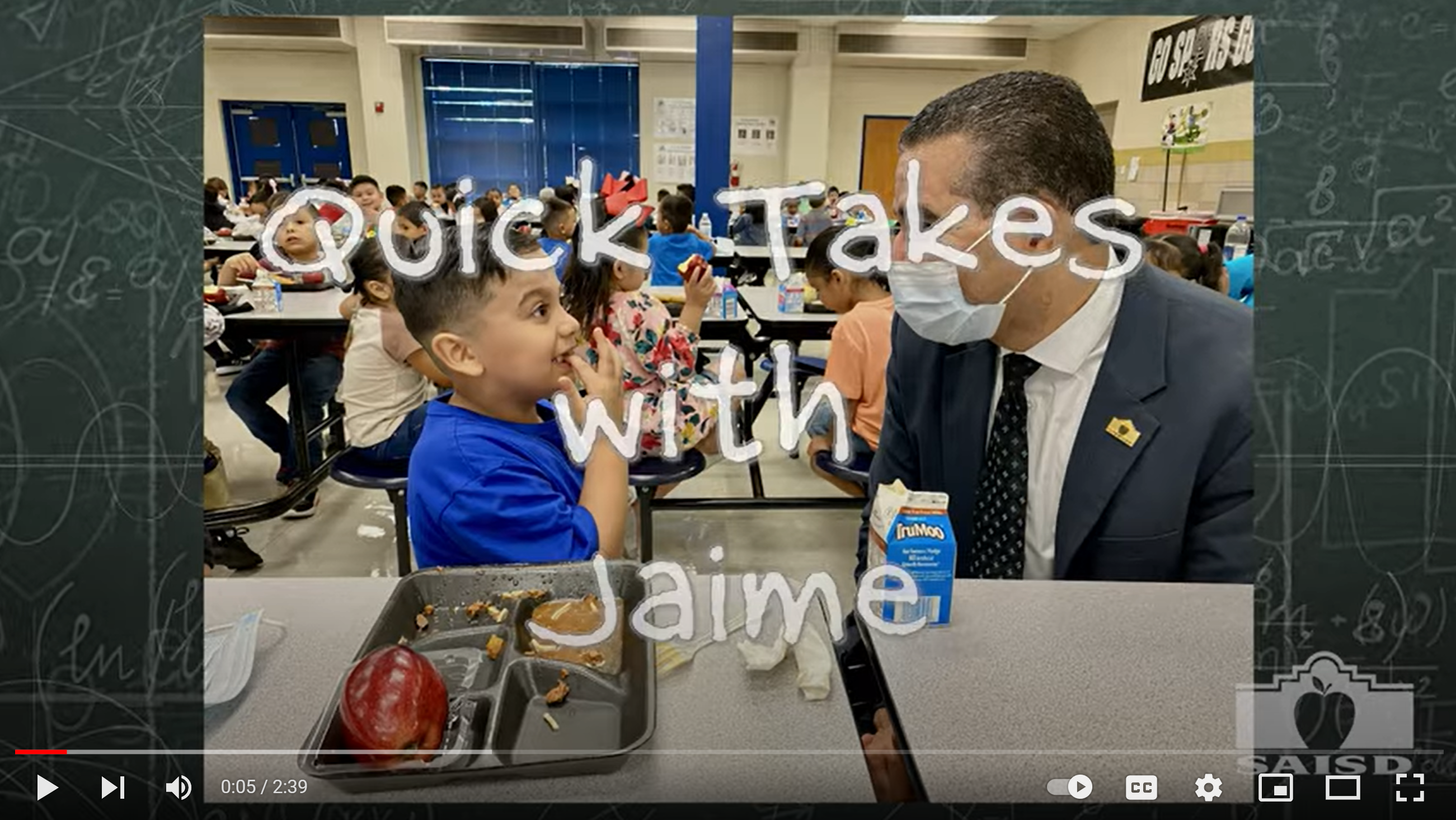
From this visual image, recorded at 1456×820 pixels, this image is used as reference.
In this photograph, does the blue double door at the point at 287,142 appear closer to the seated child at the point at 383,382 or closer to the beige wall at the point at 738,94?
the seated child at the point at 383,382

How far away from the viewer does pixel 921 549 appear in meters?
0.79

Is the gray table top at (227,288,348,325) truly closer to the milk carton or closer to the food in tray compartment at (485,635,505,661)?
the food in tray compartment at (485,635,505,661)

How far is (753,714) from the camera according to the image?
2.28 feet

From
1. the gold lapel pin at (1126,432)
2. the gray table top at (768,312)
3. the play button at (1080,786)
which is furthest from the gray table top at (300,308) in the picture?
the gray table top at (768,312)

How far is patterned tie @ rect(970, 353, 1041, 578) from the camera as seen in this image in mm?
1063

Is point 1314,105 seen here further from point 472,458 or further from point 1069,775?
point 472,458

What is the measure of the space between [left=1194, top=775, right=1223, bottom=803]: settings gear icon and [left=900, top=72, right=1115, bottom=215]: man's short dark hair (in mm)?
509

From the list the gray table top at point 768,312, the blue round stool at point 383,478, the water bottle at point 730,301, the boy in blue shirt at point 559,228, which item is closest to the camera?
the boy in blue shirt at point 559,228

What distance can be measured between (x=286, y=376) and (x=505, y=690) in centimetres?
133

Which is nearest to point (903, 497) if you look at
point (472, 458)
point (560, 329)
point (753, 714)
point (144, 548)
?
point (753, 714)

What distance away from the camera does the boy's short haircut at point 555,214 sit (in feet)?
2.27

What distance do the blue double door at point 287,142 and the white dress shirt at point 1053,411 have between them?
850 mm

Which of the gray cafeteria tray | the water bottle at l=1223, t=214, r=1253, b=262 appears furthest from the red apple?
the water bottle at l=1223, t=214, r=1253, b=262
